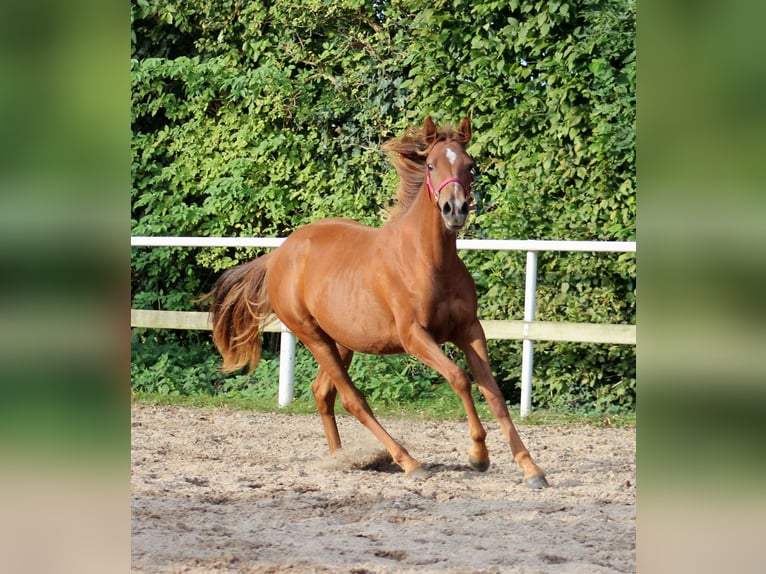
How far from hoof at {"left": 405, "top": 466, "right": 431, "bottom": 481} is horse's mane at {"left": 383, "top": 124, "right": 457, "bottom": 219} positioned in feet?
5.40

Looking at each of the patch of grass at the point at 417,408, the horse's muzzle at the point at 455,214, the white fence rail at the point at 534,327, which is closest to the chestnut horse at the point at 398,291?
the horse's muzzle at the point at 455,214

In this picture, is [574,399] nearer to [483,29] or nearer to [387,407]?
[387,407]

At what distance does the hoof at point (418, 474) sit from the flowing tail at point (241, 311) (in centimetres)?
192

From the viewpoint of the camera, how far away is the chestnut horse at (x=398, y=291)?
16.1 feet

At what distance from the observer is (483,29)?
8945 mm

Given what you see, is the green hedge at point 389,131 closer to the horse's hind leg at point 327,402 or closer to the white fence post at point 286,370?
the white fence post at point 286,370

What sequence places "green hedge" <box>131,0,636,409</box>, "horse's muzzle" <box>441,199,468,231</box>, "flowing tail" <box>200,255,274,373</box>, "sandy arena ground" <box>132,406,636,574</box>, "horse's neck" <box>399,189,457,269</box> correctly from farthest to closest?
"green hedge" <box>131,0,636,409</box> → "flowing tail" <box>200,255,274,373</box> → "horse's neck" <box>399,189,457,269</box> → "horse's muzzle" <box>441,199,468,231</box> → "sandy arena ground" <box>132,406,636,574</box>

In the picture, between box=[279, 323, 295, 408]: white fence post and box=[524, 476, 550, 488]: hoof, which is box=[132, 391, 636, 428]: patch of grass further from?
box=[524, 476, 550, 488]: hoof

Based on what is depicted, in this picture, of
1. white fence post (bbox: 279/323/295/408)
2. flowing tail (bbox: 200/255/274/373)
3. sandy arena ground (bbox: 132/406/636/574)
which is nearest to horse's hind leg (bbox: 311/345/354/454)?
sandy arena ground (bbox: 132/406/636/574)

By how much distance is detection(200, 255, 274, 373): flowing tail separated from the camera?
6586mm

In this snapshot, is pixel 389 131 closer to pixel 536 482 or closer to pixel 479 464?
pixel 479 464

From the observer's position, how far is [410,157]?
18.0 ft
